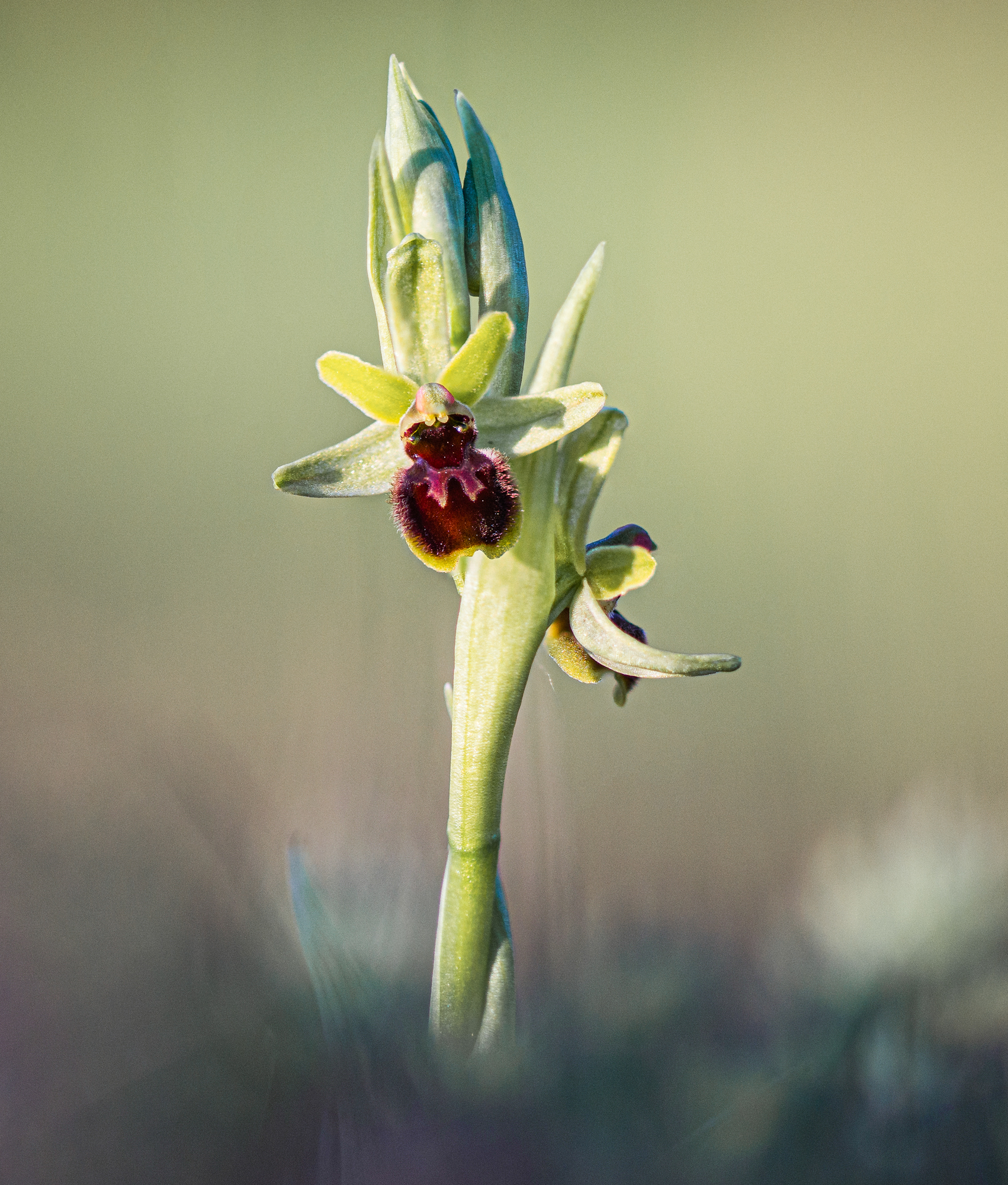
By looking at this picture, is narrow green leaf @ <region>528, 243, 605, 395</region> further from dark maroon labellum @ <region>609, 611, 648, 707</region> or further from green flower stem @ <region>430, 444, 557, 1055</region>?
dark maroon labellum @ <region>609, 611, 648, 707</region>

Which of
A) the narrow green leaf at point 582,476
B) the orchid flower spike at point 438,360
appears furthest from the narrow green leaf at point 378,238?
the narrow green leaf at point 582,476

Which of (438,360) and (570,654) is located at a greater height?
(438,360)

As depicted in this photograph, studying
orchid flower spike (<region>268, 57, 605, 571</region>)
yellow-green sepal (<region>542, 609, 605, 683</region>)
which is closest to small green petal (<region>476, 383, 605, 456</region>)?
orchid flower spike (<region>268, 57, 605, 571</region>)

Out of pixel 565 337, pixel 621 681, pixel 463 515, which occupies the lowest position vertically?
pixel 621 681

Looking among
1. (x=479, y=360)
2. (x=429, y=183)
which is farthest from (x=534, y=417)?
(x=429, y=183)

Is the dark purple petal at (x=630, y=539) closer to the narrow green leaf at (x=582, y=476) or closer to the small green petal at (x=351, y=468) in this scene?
the narrow green leaf at (x=582, y=476)

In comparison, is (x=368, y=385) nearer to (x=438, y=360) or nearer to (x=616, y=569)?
(x=438, y=360)
